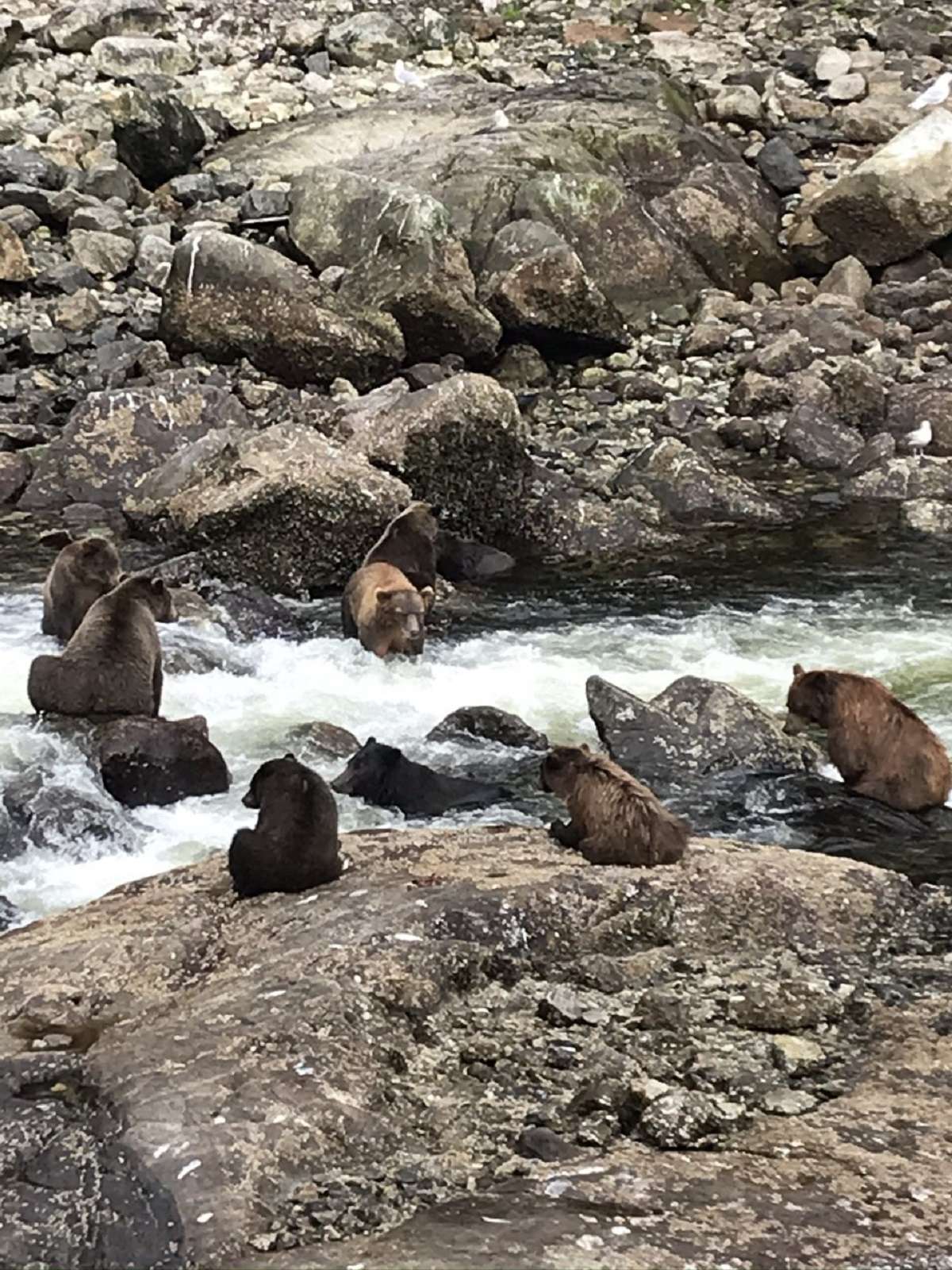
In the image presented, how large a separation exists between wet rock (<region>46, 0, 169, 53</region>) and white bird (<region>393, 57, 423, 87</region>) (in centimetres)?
462

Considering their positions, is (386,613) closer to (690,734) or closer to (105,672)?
(105,672)

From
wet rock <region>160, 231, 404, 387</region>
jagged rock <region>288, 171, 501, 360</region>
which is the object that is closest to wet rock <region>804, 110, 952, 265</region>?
jagged rock <region>288, 171, 501, 360</region>

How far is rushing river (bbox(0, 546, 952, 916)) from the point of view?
27.8ft

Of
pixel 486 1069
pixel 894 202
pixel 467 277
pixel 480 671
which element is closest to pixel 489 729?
pixel 480 671

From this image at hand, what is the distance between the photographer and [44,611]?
11.9 metres

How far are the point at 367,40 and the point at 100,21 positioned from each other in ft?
15.4

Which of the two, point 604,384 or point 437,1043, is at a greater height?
point 604,384

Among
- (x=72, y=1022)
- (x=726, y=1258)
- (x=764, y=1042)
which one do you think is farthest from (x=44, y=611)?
(x=726, y=1258)

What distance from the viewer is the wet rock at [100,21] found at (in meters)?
27.1

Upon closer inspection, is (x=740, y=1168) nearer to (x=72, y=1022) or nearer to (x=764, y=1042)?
(x=764, y=1042)

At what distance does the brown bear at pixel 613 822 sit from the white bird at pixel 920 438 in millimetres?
10350

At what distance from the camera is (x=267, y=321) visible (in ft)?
57.8

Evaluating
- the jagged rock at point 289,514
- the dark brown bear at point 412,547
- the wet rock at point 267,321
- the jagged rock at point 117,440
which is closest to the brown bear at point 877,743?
the dark brown bear at point 412,547

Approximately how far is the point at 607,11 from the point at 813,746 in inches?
955
